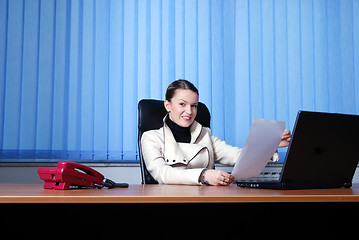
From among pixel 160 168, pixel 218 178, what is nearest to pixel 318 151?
pixel 218 178

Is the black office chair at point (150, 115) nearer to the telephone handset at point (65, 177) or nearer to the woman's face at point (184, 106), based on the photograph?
the woman's face at point (184, 106)

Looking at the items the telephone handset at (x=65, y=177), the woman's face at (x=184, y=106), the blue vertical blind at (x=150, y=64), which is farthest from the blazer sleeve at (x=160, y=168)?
the blue vertical blind at (x=150, y=64)

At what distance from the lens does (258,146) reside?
1.15 m

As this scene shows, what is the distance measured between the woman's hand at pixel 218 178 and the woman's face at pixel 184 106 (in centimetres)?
53

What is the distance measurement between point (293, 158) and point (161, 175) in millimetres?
635

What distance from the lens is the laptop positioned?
1011mm

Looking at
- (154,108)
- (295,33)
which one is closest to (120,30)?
(154,108)

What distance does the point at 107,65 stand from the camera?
7.82ft

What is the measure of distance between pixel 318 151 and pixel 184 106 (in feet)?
2.79

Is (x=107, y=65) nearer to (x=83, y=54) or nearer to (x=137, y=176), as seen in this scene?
(x=83, y=54)

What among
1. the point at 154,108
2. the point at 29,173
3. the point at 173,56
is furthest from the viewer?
the point at 173,56

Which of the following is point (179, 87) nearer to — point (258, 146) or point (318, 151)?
point (258, 146)

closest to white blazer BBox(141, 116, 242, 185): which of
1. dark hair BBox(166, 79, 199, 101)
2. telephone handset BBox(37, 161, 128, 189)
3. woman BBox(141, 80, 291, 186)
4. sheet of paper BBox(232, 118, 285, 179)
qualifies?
woman BBox(141, 80, 291, 186)
